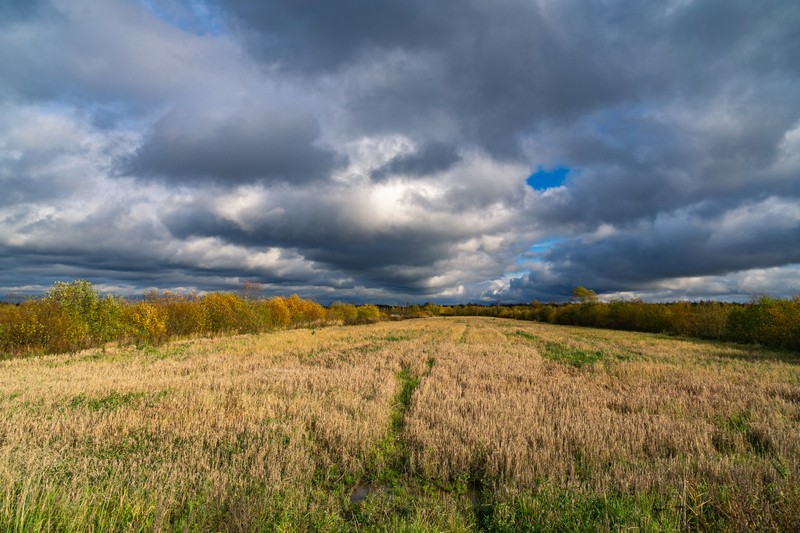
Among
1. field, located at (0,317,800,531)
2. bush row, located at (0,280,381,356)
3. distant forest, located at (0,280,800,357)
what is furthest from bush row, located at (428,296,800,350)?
bush row, located at (0,280,381,356)

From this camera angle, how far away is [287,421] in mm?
9742

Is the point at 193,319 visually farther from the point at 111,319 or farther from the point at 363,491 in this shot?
the point at 363,491

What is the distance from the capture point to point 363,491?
22.2 ft

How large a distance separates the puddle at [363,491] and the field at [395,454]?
0.03 metres

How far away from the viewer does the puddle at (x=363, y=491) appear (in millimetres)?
6469

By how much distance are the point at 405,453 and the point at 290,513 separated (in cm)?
326

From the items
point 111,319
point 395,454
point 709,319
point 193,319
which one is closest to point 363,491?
point 395,454

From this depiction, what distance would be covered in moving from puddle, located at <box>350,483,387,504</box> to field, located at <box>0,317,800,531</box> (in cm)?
3

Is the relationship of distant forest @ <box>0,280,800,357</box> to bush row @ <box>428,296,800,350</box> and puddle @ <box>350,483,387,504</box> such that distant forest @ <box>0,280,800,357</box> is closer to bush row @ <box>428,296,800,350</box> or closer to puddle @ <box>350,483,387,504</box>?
bush row @ <box>428,296,800,350</box>

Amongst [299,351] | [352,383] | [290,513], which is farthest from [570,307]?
[290,513]

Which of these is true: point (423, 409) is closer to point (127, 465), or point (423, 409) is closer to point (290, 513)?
point (290, 513)

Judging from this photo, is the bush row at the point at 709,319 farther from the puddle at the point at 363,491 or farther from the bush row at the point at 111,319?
the bush row at the point at 111,319

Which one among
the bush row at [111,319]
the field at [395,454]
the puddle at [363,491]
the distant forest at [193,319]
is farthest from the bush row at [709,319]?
the bush row at [111,319]

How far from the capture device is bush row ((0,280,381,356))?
30.7m
